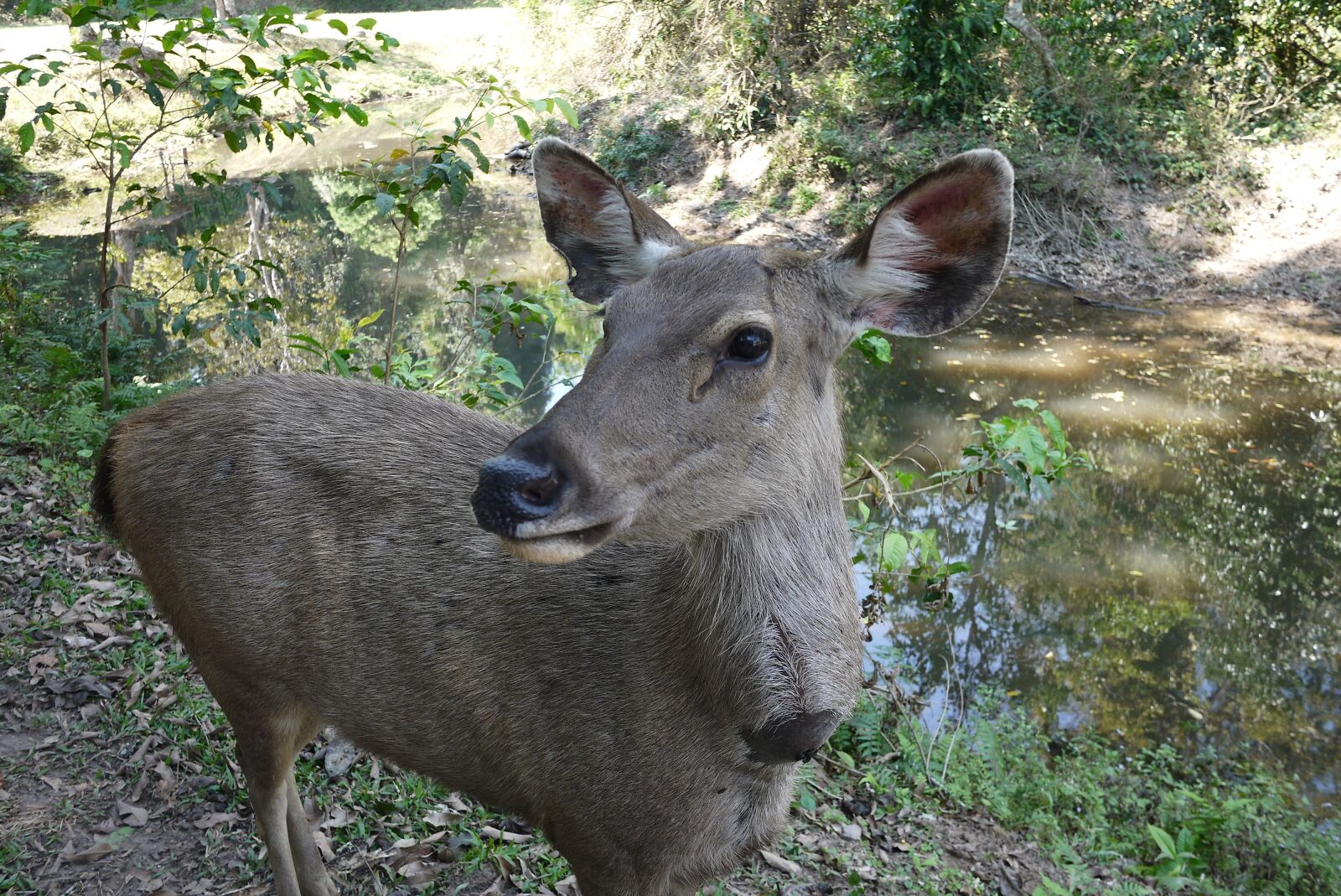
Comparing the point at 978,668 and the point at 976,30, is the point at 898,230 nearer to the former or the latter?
the point at 978,668

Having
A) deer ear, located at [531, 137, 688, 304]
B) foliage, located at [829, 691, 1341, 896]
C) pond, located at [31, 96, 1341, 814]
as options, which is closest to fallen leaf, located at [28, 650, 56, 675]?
pond, located at [31, 96, 1341, 814]

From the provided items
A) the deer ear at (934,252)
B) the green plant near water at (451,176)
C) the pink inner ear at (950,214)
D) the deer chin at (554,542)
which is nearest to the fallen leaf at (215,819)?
the green plant near water at (451,176)

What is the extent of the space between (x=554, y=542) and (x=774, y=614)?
777mm

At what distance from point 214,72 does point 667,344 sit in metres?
4.16

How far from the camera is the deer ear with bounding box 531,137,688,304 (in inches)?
123

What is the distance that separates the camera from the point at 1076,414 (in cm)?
1019

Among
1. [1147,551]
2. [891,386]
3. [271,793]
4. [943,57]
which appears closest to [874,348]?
[271,793]

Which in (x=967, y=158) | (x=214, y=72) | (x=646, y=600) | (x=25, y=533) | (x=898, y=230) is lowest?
(x=25, y=533)

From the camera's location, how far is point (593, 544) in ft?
7.53

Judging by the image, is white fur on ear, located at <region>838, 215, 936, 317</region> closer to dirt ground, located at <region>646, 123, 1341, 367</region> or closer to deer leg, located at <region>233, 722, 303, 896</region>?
deer leg, located at <region>233, 722, 303, 896</region>

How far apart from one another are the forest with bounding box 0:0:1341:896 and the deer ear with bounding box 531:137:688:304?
3.54ft

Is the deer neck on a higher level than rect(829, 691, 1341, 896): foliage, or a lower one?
higher

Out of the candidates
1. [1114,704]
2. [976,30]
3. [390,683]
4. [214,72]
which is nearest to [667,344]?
[390,683]

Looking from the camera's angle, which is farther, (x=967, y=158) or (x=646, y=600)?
(x=646, y=600)
